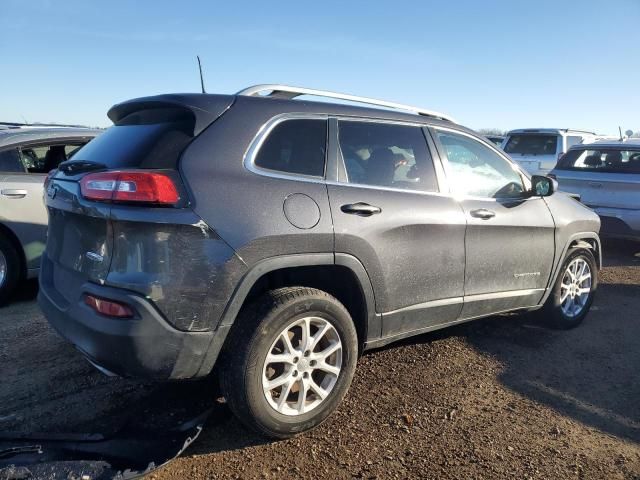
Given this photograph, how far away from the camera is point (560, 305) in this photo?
461 centimetres

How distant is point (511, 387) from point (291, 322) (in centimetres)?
176

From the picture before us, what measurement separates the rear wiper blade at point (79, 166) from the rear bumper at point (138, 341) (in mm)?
615

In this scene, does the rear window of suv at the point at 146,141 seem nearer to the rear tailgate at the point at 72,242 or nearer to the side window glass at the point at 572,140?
the rear tailgate at the point at 72,242

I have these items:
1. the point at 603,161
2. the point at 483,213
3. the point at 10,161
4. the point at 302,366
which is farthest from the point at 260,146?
the point at 603,161

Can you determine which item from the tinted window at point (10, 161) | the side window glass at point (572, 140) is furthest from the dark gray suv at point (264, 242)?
the side window glass at point (572, 140)

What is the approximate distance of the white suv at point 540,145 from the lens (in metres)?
11.3

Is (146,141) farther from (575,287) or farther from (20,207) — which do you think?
(575,287)

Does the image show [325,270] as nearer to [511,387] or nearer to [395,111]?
[395,111]

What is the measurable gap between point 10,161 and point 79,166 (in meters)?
2.81

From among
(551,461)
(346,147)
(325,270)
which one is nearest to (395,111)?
(346,147)

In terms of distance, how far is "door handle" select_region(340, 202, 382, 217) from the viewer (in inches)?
117

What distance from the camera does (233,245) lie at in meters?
2.55

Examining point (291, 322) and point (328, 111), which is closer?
point (291, 322)

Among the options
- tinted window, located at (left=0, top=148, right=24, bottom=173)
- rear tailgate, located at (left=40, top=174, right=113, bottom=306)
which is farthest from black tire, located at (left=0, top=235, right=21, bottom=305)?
rear tailgate, located at (left=40, top=174, right=113, bottom=306)
